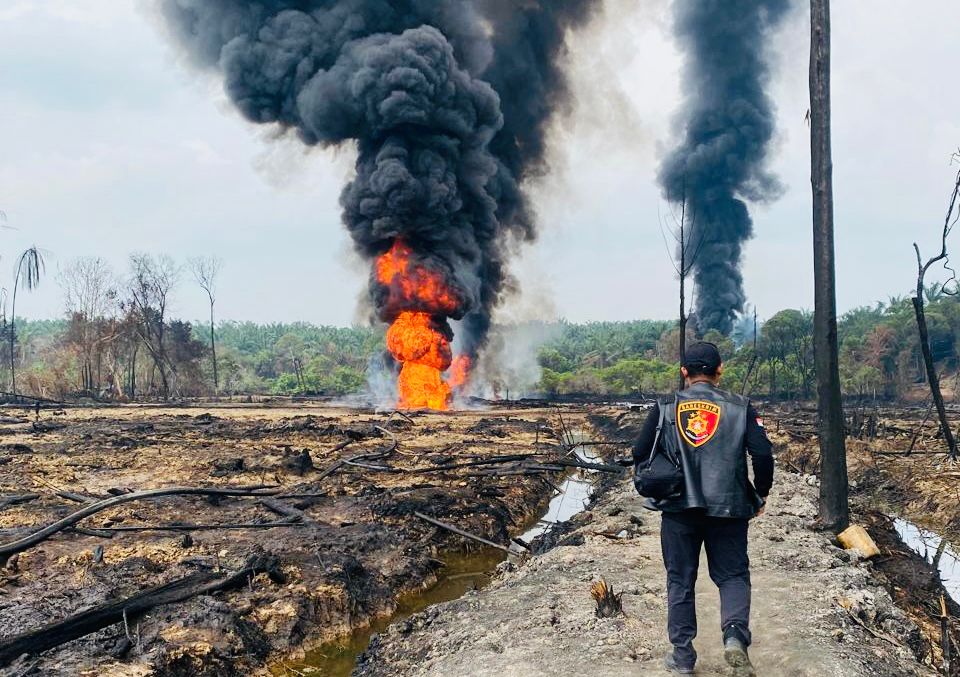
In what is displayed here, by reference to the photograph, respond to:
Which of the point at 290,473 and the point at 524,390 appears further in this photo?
the point at 524,390

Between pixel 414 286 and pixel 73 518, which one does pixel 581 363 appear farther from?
pixel 73 518

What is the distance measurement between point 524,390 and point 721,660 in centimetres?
5078

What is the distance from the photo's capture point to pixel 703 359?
4.30 metres

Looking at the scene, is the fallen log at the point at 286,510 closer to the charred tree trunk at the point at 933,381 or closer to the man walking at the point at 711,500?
the man walking at the point at 711,500

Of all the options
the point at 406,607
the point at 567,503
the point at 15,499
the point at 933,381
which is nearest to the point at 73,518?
the point at 406,607

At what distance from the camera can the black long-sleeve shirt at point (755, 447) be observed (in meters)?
4.04

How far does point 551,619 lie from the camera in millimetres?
Answer: 5477

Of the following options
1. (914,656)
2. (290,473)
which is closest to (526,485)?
(290,473)

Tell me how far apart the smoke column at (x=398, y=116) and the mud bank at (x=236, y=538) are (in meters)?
16.9

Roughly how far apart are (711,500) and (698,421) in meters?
0.48

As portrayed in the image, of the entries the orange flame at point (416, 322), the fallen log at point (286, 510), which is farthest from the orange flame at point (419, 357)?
the fallen log at point (286, 510)

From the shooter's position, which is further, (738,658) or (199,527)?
(199,527)

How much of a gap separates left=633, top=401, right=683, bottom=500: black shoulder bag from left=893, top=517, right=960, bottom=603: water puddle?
506 centimetres

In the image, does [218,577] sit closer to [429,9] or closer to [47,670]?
[47,670]
